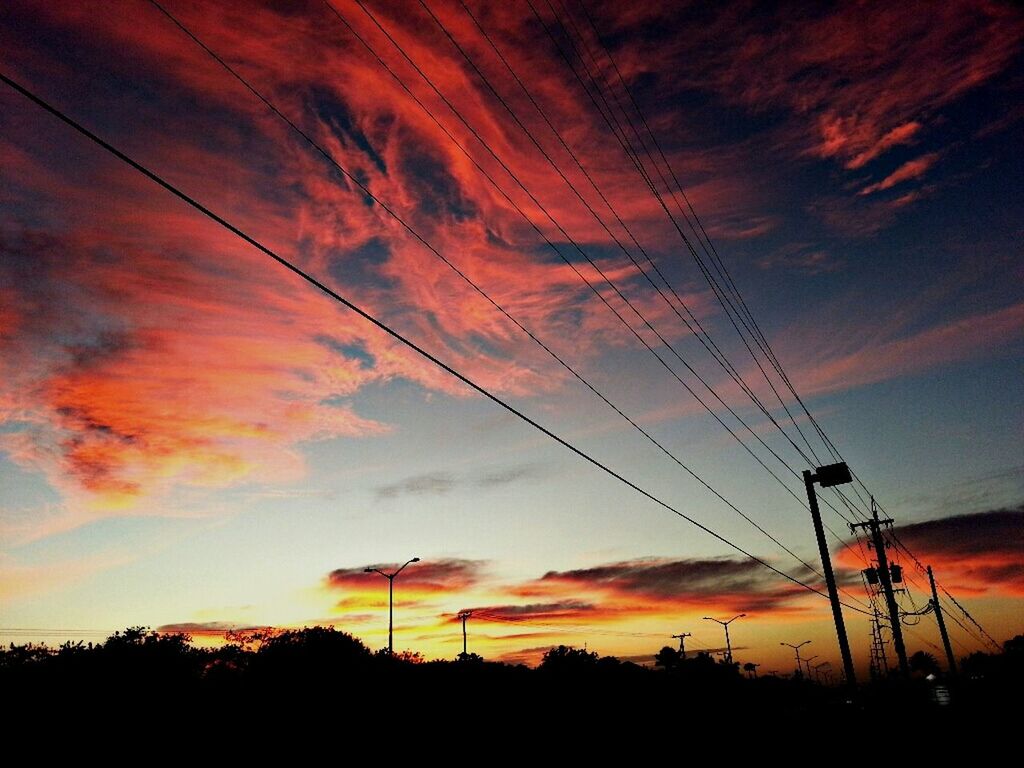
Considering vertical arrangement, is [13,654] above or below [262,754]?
above

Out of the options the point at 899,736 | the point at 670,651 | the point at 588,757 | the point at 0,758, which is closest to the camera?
the point at 0,758

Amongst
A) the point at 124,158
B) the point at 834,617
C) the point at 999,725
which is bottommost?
the point at 999,725

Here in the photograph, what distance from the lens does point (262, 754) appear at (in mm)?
21984

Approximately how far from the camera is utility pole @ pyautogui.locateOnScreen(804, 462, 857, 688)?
22.6 meters

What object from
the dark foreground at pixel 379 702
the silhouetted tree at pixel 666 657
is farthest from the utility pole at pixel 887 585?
the silhouetted tree at pixel 666 657

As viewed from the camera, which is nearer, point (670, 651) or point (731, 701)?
point (731, 701)

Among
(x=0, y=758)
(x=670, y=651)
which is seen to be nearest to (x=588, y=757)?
(x=0, y=758)

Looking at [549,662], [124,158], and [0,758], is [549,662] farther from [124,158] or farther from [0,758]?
[124,158]

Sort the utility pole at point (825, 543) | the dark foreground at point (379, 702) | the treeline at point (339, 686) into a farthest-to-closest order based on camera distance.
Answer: the treeline at point (339, 686) < the dark foreground at point (379, 702) < the utility pole at point (825, 543)

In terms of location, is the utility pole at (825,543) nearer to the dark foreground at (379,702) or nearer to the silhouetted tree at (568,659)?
the dark foreground at (379,702)

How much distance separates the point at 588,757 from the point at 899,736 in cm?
1789

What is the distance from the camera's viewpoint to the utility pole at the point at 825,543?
74.2ft

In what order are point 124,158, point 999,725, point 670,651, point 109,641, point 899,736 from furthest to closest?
point 670,651, point 109,641, point 999,725, point 899,736, point 124,158

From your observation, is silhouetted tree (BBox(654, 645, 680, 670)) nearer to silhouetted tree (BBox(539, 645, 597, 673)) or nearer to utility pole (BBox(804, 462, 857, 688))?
silhouetted tree (BBox(539, 645, 597, 673))
